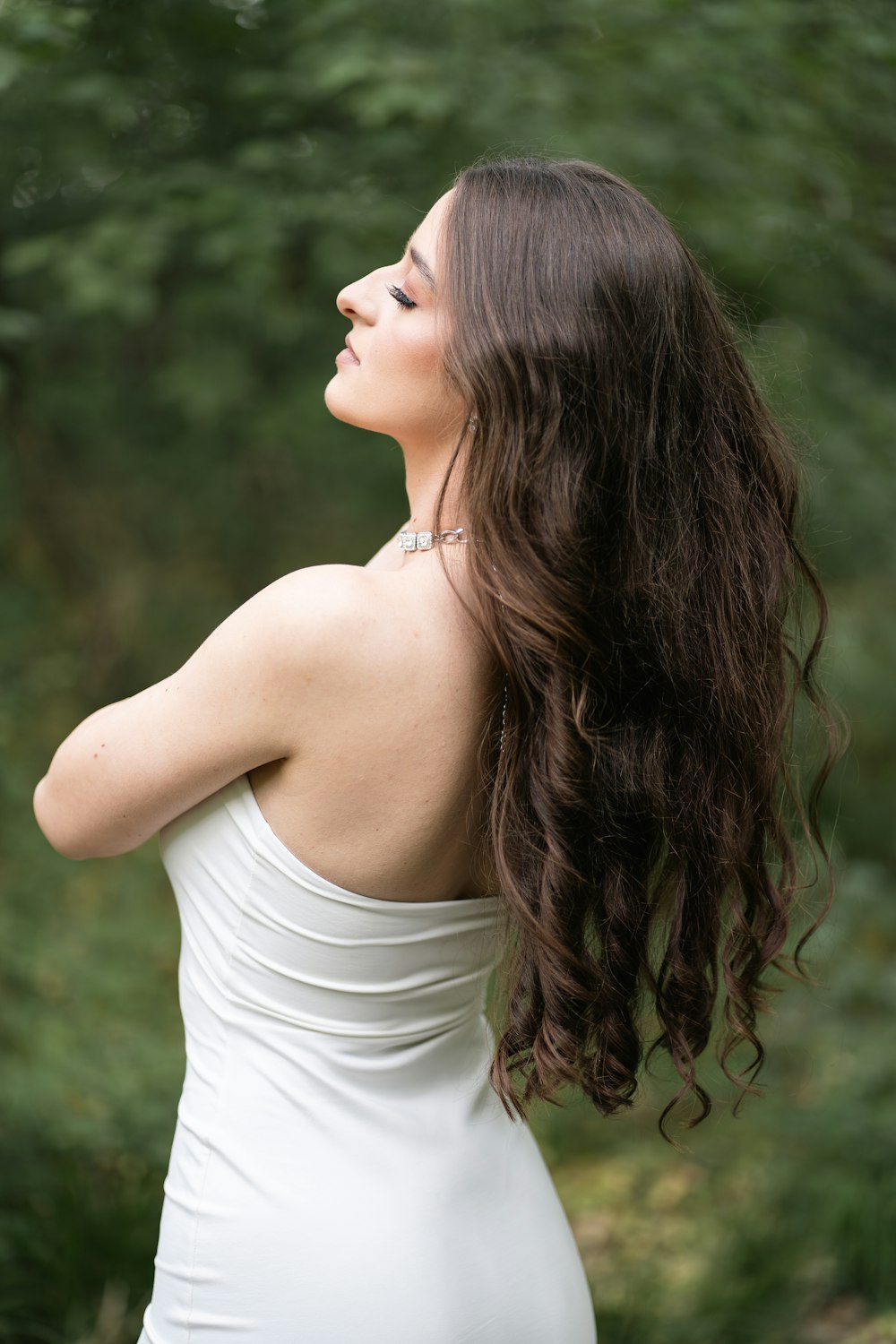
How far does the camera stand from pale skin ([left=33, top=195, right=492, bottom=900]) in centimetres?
133

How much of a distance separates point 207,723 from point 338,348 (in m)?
2.89

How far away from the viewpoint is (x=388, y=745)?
53.9 inches

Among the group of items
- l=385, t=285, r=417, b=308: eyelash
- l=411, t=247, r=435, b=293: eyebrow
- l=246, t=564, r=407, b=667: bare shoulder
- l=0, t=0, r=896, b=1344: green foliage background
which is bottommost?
l=0, t=0, r=896, b=1344: green foliage background

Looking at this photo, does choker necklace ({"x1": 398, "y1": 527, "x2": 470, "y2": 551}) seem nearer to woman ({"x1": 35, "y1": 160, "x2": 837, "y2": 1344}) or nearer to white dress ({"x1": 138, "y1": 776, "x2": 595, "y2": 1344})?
woman ({"x1": 35, "y1": 160, "x2": 837, "y2": 1344})

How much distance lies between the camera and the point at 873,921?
4.76 metres

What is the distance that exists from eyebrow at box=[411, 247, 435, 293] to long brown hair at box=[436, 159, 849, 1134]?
2 cm

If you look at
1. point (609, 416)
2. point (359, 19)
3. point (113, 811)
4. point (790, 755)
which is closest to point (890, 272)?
point (359, 19)

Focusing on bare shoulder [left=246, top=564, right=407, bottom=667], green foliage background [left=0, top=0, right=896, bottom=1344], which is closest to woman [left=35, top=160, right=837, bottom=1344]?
bare shoulder [left=246, top=564, right=407, bottom=667]

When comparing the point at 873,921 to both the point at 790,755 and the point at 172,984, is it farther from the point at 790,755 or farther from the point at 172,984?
the point at 790,755

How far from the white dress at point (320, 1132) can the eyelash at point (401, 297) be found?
0.60m

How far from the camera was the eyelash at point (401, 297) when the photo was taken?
148cm

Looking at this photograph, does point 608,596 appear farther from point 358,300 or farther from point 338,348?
point 338,348

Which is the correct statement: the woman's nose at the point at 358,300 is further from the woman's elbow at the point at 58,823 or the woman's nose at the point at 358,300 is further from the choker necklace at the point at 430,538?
the woman's elbow at the point at 58,823

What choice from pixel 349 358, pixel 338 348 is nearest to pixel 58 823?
pixel 349 358
